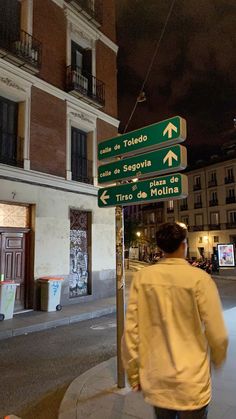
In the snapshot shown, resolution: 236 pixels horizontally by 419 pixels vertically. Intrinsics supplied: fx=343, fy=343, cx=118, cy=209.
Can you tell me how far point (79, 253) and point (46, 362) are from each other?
23.8ft

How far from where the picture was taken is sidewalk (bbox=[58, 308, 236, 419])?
380 cm

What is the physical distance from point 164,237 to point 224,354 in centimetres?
83

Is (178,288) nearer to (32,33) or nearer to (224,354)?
(224,354)

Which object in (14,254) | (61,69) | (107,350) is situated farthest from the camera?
(61,69)

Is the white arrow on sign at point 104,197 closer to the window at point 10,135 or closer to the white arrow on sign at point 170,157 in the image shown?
the white arrow on sign at point 170,157

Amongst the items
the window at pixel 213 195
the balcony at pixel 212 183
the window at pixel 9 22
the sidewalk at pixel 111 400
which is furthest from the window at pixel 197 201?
the sidewalk at pixel 111 400

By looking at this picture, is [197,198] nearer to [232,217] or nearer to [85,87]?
[232,217]

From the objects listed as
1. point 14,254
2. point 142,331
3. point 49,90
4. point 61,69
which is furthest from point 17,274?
point 142,331

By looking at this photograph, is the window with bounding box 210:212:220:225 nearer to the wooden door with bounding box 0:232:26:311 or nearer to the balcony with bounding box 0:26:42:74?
the balcony with bounding box 0:26:42:74

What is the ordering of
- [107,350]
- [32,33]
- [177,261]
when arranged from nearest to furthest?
[177,261], [107,350], [32,33]

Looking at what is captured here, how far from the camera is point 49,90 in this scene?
1248cm

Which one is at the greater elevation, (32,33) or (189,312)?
(32,33)

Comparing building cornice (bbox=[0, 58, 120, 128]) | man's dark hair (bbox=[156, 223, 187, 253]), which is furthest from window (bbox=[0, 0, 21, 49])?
man's dark hair (bbox=[156, 223, 187, 253])

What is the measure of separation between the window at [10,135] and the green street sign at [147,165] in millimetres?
6848
